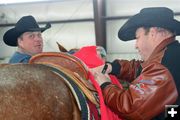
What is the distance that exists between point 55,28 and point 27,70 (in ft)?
16.7

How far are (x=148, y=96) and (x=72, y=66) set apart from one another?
1.31 feet

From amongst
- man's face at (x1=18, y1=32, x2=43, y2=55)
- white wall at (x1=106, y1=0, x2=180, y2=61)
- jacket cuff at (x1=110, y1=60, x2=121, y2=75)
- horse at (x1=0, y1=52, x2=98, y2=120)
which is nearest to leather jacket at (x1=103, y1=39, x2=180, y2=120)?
horse at (x1=0, y1=52, x2=98, y2=120)

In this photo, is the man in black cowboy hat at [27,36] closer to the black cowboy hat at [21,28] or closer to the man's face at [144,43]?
the black cowboy hat at [21,28]

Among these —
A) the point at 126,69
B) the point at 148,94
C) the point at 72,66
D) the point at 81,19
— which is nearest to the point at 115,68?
the point at 126,69

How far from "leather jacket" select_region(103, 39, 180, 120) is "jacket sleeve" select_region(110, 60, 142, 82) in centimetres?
50

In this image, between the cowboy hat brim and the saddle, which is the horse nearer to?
the saddle

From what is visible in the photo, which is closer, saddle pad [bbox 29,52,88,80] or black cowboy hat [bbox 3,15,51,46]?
saddle pad [bbox 29,52,88,80]

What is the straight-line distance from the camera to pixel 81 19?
6.23m

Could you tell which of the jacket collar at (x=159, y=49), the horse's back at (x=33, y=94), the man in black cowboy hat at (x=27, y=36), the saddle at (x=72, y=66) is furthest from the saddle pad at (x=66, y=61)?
the man in black cowboy hat at (x=27, y=36)

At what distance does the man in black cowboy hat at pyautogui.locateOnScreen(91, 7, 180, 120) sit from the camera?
1456 mm

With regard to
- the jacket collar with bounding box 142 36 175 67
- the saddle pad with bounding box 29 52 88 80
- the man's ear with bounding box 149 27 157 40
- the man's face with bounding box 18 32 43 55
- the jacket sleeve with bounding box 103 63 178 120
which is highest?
the man's ear with bounding box 149 27 157 40

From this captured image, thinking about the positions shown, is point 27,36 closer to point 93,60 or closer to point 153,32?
point 93,60

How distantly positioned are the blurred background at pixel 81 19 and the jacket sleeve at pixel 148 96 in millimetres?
4491

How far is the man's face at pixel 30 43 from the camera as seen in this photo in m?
2.85
